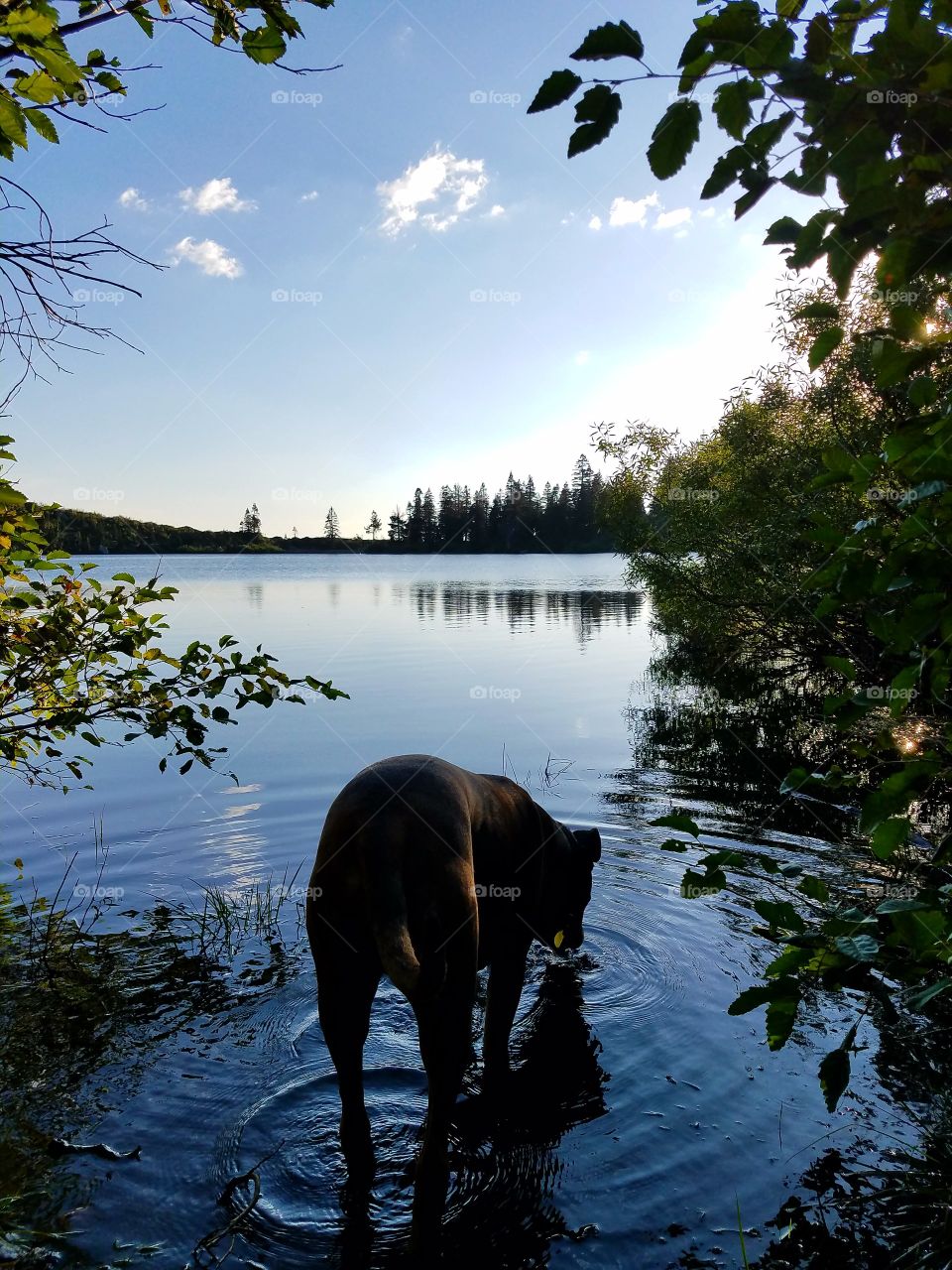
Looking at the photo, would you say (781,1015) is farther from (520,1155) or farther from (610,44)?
(520,1155)

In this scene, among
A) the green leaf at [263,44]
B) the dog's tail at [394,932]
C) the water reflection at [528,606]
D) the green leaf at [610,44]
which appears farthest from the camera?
the water reflection at [528,606]

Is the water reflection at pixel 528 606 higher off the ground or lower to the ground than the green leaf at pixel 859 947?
lower

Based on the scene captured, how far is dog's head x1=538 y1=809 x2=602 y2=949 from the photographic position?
6770 mm

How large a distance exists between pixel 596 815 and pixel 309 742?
25.7ft

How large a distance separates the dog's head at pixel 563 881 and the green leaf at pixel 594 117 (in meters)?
5.29

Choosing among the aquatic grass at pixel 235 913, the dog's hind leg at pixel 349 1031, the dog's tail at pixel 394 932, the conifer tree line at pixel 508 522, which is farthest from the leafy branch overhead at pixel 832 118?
the conifer tree line at pixel 508 522

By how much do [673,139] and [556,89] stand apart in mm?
360

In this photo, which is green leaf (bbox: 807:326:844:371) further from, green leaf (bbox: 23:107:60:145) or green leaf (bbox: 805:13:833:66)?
green leaf (bbox: 23:107:60:145)

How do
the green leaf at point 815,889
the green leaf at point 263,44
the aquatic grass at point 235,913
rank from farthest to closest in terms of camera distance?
the aquatic grass at point 235,913 < the green leaf at point 263,44 < the green leaf at point 815,889

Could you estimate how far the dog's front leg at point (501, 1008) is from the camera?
19.3 feet

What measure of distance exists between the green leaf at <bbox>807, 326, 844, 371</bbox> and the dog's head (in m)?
4.94

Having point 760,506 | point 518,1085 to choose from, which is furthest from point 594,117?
point 760,506

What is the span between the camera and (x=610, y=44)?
6.13 ft

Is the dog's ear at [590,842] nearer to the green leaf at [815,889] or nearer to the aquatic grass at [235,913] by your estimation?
the aquatic grass at [235,913]
